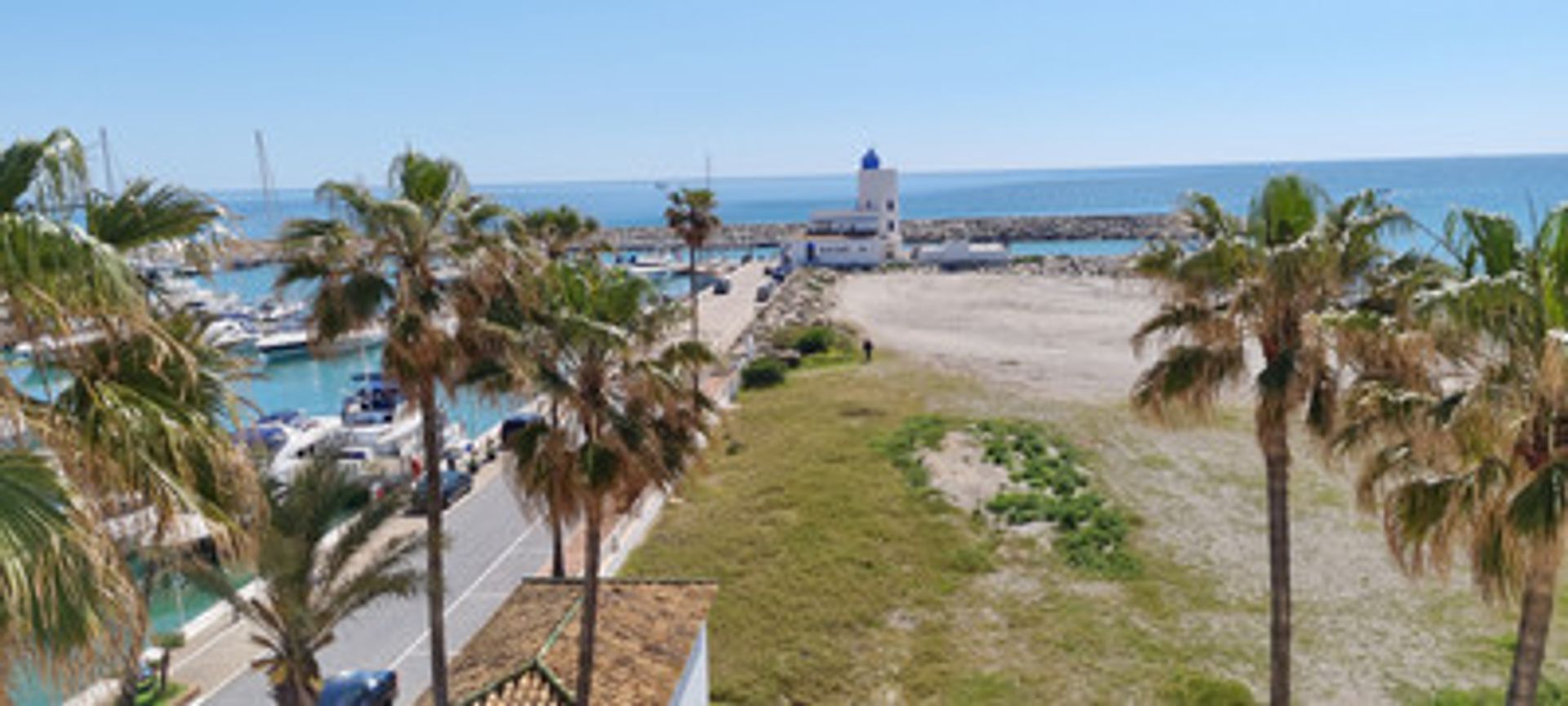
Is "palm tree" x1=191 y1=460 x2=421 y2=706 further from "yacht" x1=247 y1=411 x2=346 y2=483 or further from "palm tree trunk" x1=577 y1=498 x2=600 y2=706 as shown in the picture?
"yacht" x1=247 y1=411 x2=346 y2=483

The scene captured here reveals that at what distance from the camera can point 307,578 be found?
10.1 metres

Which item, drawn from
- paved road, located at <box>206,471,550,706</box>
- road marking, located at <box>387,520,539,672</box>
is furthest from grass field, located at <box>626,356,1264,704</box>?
road marking, located at <box>387,520,539,672</box>

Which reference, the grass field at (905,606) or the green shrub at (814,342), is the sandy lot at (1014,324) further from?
the grass field at (905,606)

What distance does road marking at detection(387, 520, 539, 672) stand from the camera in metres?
18.8

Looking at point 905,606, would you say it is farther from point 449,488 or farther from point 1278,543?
point 449,488

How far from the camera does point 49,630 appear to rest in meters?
3.95

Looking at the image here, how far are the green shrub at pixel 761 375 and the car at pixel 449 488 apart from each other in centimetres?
1659

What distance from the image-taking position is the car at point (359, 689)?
15906 millimetres

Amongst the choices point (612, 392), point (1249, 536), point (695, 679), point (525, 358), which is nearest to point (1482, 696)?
point (1249, 536)

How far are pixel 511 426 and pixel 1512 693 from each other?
1219 inches

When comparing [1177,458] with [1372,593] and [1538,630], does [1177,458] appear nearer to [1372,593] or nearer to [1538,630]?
[1372,593]

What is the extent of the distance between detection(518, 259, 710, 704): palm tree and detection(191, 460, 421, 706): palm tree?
6.41 feet

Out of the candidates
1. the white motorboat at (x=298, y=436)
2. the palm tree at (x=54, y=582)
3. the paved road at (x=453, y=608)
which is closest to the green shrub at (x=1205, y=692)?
the paved road at (x=453, y=608)

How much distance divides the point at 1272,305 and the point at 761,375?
115 feet
